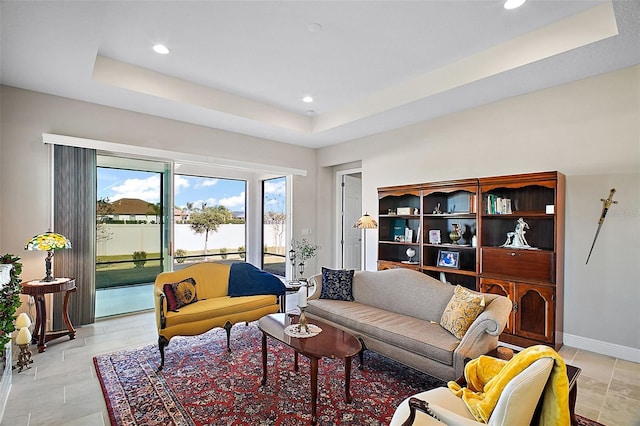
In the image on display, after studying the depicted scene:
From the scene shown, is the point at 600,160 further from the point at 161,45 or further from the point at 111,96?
the point at 111,96

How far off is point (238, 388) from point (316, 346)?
2.68 feet

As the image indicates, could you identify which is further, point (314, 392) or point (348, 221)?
point (348, 221)

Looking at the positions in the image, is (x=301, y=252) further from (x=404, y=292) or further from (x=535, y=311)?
(x=535, y=311)

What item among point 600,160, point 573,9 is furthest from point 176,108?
point 600,160

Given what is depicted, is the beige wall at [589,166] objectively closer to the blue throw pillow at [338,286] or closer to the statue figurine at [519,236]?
the statue figurine at [519,236]

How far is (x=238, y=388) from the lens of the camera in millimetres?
2729

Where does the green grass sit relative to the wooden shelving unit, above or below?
below

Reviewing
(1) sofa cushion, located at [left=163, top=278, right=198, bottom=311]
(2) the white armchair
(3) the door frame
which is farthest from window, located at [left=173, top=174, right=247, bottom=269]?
(2) the white armchair

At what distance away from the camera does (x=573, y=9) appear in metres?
2.77

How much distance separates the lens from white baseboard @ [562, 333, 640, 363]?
3250 millimetres

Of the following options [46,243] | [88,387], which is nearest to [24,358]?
[88,387]

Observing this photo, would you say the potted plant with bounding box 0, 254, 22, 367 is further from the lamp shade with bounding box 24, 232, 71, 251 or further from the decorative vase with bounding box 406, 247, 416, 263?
the decorative vase with bounding box 406, 247, 416, 263

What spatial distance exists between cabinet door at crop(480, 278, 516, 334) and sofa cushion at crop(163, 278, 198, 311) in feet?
11.1

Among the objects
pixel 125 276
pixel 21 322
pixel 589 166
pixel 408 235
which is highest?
pixel 589 166
